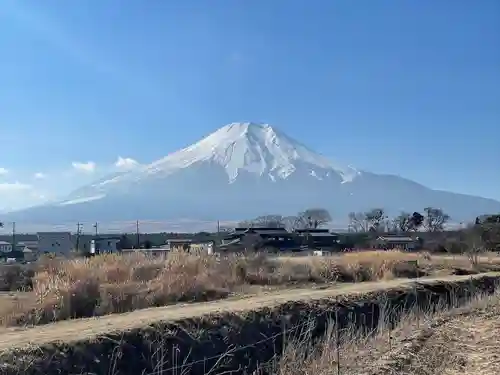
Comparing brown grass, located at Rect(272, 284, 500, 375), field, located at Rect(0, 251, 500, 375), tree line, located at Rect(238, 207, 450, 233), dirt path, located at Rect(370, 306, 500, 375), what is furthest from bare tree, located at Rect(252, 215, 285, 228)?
dirt path, located at Rect(370, 306, 500, 375)

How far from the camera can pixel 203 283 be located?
1955 centimetres

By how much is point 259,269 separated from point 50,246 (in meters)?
54.5

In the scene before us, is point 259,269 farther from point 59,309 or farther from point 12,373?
point 12,373

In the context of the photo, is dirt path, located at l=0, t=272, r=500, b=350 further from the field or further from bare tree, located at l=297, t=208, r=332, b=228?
bare tree, located at l=297, t=208, r=332, b=228

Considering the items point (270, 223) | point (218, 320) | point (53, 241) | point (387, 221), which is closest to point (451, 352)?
point (218, 320)

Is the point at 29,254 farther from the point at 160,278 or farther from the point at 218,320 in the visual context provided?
the point at 218,320

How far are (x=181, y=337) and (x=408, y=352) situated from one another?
14.6 ft

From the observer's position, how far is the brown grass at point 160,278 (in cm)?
1546

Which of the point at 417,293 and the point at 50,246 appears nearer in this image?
the point at 417,293

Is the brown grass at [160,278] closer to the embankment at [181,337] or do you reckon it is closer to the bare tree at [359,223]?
the embankment at [181,337]

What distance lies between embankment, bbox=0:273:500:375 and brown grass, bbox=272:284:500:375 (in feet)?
4.61

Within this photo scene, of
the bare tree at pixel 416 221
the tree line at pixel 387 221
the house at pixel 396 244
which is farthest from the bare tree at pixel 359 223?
the house at pixel 396 244

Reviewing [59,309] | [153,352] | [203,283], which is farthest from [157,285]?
[153,352]

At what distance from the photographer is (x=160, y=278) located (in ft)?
62.8
